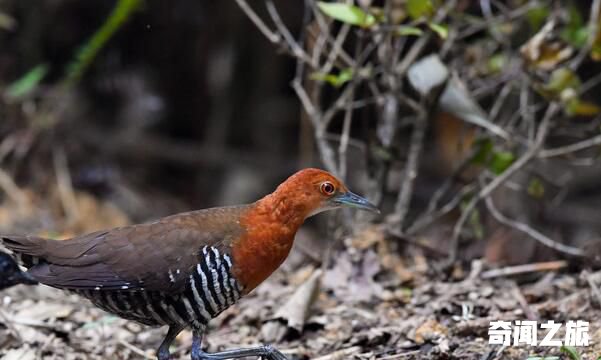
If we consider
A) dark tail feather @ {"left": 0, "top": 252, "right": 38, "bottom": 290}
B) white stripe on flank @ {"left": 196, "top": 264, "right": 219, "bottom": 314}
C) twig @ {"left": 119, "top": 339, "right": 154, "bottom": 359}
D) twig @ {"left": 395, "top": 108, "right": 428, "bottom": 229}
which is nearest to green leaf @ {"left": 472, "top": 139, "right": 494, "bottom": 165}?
twig @ {"left": 395, "top": 108, "right": 428, "bottom": 229}

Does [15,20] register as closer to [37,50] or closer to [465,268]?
[37,50]

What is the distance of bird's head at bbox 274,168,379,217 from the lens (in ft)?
13.6

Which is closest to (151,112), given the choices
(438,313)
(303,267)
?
(303,267)

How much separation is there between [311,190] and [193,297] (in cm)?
73

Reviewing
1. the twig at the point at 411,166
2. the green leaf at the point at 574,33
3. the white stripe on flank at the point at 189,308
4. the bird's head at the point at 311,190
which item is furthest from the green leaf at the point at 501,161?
the white stripe on flank at the point at 189,308

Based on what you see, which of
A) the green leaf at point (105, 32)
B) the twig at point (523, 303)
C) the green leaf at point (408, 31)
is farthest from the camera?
the green leaf at point (105, 32)

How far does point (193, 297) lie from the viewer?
3918 mm

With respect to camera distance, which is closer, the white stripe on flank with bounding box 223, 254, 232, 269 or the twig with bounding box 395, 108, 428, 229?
the white stripe on flank with bounding box 223, 254, 232, 269

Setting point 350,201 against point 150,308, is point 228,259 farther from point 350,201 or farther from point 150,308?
point 350,201

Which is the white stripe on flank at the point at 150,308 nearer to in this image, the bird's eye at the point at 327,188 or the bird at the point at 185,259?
the bird at the point at 185,259

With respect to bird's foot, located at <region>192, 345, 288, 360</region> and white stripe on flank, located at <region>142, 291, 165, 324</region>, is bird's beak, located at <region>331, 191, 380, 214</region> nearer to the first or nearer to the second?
Result: bird's foot, located at <region>192, 345, 288, 360</region>

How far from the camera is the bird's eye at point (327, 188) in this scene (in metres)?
4.18

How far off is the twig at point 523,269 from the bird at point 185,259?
1.49 metres

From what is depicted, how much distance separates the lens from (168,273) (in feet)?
12.8
